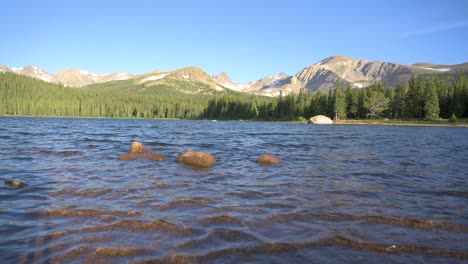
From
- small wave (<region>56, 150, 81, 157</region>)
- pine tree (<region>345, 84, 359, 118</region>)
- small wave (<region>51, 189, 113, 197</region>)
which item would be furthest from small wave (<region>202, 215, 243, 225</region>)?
pine tree (<region>345, 84, 359, 118</region>)

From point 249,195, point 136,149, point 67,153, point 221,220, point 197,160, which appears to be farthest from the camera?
point 67,153

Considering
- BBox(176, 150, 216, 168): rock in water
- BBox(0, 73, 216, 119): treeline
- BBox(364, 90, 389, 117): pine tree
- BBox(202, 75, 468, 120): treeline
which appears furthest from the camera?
BBox(0, 73, 216, 119): treeline

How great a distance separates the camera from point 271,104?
520ft

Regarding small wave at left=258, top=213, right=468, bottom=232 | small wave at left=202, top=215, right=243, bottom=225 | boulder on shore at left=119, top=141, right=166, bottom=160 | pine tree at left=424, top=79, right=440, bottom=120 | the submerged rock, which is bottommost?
small wave at left=202, top=215, right=243, bottom=225

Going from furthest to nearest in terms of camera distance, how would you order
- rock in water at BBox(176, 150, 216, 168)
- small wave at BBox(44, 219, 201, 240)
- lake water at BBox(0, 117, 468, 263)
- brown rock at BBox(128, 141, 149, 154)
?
brown rock at BBox(128, 141, 149, 154)
rock in water at BBox(176, 150, 216, 168)
small wave at BBox(44, 219, 201, 240)
lake water at BBox(0, 117, 468, 263)

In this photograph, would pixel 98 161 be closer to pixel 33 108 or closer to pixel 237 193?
pixel 237 193

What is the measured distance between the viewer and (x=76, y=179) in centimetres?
1264

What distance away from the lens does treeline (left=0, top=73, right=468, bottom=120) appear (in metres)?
107

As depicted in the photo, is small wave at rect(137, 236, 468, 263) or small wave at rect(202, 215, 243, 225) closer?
small wave at rect(137, 236, 468, 263)

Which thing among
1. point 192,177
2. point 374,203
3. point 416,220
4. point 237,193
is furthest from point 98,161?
point 416,220

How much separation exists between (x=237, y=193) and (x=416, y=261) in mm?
6134

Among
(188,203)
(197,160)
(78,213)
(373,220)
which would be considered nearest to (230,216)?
(188,203)

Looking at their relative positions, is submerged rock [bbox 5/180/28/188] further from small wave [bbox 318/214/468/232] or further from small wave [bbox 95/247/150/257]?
small wave [bbox 318/214/468/232]

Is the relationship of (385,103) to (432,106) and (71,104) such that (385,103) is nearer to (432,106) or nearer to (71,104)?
(432,106)
